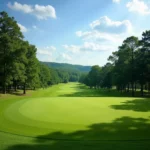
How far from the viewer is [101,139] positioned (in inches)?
475

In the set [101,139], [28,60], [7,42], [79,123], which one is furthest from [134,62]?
[101,139]

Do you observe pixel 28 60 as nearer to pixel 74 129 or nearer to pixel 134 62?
pixel 134 62

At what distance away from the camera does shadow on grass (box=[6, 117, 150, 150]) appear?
10773 mm

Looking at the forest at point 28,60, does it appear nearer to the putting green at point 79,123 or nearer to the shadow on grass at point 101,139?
the putting green at point 79,123

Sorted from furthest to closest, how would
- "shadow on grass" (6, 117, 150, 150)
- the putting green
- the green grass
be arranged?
the putting green, the green grass, "shadow on grass" (6, 117, 150, 150)

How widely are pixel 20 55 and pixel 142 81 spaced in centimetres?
2969

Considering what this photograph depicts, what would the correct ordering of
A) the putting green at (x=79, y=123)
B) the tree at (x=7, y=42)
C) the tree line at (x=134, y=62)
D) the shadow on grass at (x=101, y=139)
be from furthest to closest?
the tree line at (x=134, y=62)
the tree at (x=7, y=42)
the putting green at (x=79, y=123)
the shadow on grass at (x=101, y=139)

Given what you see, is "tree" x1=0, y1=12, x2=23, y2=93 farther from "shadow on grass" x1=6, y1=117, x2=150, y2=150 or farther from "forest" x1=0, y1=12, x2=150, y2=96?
"shadow on grass" x1=6, y1=117, x2=150, y2=150

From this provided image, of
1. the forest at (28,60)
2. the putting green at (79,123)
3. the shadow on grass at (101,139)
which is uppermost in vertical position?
the forest at (28,60)

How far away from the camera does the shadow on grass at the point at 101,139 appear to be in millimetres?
10773

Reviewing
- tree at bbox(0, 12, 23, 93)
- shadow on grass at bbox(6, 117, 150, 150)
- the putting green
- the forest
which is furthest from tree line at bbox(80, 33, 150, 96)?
shadow on grass at bbox(6, 117, 150, 150)

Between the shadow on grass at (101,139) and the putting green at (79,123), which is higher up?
the putting green at (79,123)

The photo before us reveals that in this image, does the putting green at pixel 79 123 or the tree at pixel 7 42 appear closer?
the putting green at pixel 79 123

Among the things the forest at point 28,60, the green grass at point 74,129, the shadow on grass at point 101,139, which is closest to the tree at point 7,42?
the forest at point 28,60
